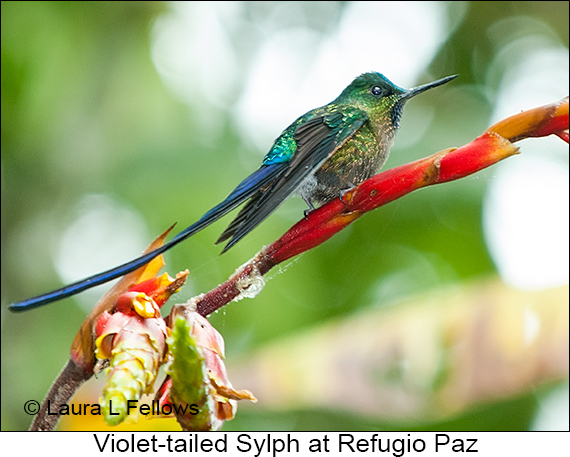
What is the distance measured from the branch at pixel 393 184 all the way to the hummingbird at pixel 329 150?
10 cm

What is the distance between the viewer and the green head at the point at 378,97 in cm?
148

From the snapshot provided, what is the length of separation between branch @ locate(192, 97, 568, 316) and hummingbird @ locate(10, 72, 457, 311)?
0.10 meters

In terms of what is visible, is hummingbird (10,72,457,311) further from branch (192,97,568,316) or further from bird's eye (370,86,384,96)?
branch (192,97,568,316)

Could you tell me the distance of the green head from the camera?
4.87ft

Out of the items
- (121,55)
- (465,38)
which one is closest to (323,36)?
(465,38)

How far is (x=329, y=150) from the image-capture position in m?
1.23

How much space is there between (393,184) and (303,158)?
0.46 metres

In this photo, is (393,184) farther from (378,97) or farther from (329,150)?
(378,97)

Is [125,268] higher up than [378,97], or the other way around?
[378,97]

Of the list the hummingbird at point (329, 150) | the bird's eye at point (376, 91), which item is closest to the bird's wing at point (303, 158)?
the hummingbird at point (329, 150)

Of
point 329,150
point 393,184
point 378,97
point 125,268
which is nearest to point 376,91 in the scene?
point 378,97

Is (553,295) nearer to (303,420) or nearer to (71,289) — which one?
(303,420)

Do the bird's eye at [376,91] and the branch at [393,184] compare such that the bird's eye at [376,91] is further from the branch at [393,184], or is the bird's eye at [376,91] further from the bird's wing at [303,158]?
the branch at [393,184]

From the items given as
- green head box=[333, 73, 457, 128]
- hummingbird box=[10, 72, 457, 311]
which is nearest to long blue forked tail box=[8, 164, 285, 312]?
hummingbird box=[10, 72, 457, 311]
